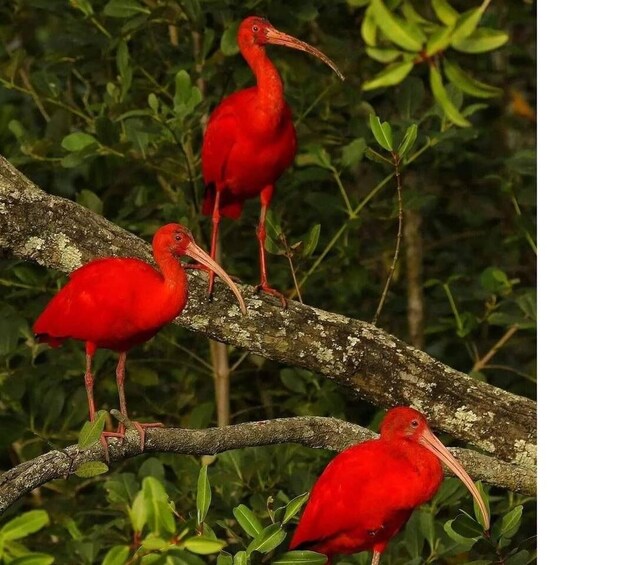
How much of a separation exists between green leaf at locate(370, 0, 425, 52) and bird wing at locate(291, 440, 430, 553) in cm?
71

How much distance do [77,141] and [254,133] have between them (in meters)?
0.39

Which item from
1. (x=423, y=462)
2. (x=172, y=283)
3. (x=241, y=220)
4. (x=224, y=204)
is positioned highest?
(x=172, y=283)

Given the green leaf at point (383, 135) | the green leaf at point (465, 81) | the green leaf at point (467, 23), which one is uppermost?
the green leaf at point (467, 23)

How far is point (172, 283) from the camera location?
1.59 m

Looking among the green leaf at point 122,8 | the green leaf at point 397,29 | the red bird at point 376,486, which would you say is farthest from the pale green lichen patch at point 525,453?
the green leaf at point 122,8

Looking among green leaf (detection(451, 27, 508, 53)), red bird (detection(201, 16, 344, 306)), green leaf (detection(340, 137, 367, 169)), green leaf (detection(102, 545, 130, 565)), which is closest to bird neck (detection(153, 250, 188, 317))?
red bird (detection(201, 16, 344, 306))

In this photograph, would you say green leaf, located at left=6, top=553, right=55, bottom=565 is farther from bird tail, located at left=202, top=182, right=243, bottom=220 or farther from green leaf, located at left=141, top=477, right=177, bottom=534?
bird tail, located at left=202, top=182, right=243, bottom=220

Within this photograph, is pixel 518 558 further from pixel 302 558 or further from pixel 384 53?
pixel 384 53

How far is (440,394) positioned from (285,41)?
1.75ft

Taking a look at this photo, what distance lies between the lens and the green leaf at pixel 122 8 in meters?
2.27

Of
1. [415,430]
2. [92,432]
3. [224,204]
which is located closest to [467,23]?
[92,432]

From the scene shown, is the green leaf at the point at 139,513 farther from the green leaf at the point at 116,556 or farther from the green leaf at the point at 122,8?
the green leaf at the point at 122,8

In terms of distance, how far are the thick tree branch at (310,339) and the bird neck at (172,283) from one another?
0.09 meters
